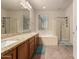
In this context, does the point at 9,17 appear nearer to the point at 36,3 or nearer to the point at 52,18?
the point at 36,3

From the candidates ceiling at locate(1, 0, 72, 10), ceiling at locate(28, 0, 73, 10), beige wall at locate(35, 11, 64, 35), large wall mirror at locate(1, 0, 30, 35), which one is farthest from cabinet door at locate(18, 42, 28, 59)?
beige wall at locate(35, 11, 64, 35)

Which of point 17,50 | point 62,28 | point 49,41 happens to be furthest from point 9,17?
point 62,28

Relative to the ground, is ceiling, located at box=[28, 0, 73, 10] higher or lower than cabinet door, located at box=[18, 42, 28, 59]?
higher

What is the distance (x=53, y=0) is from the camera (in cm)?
623

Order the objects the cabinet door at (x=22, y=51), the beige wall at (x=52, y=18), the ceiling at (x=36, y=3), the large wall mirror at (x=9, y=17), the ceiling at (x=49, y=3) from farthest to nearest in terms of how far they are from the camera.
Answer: the beige wall at (x=52, y=18) → the ceiling at (x=49, y=3) → the ceiling at (x=36, y=3) → the large wall mirror at (x=9, y=17) → the cabinet door at (x=22, y=51)

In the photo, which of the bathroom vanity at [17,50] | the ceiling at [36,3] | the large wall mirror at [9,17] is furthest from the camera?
the ceiling at [36,3]

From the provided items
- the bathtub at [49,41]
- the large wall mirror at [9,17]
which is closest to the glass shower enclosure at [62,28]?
the bathtub at [49,41]

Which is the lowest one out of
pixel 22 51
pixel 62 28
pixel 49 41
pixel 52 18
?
pixel 49 41

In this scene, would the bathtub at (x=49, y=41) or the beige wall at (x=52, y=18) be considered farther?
the beige wall at (x=52, y=18)

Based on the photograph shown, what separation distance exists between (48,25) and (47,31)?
0.49 meters

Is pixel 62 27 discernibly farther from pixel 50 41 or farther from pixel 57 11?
pixel 50 41

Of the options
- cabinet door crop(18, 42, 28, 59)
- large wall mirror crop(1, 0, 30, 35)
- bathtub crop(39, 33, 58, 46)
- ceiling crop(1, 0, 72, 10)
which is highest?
ceiling crop(1, 0, 72, 10)

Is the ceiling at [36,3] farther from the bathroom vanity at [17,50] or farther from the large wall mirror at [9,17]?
the bathroom vanity at [17,50]

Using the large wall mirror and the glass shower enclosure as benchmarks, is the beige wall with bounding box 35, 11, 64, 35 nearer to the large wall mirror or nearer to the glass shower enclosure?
the glass shower enclosure
